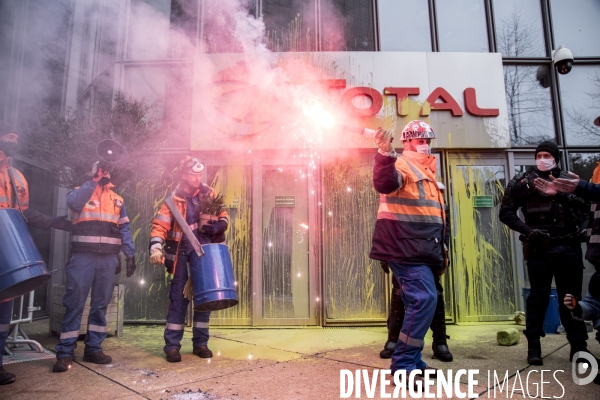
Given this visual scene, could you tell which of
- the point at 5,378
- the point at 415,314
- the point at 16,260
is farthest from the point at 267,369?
the point at 16,260

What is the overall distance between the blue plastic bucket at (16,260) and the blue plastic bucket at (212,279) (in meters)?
1.18

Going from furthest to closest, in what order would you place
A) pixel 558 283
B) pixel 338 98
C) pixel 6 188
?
1. pixel 338 98
2. pixel 558 283
3. pixel 6 188

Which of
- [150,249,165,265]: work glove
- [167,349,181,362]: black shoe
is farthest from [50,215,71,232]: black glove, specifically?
[167,349,181,362]: black shoe

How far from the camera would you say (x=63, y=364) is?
135 inches

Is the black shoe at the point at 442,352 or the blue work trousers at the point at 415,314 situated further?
the black shoe at the point at 442,352

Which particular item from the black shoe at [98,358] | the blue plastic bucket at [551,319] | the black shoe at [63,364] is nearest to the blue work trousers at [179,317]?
the black shoe at [98,358]

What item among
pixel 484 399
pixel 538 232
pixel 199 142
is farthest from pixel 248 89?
pixel 484 399

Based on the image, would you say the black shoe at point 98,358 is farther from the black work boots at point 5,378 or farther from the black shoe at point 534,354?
the black shoe at point 534,354

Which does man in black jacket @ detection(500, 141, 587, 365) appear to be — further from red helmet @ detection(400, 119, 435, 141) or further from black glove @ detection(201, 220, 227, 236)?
black glove @ detection(201, 220, 227, 236)

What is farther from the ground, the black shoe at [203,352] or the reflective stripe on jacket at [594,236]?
the reflective stripe on jacket at [594,236]

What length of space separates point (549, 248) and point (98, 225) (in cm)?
408

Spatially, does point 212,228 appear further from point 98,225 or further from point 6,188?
point 6,188

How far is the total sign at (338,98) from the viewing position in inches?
233

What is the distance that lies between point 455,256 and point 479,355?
7.09 ft
